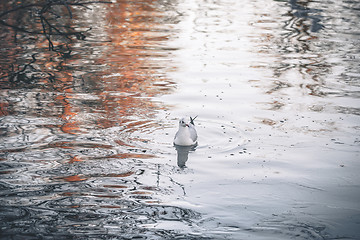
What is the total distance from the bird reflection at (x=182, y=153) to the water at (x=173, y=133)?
1.6 inches

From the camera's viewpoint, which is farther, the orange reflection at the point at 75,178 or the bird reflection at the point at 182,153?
the bird reflection at the point at 182,153

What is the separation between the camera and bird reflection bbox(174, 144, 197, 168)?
8624mm

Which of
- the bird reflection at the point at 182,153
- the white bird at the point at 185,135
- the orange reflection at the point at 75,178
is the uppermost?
the white bird at the point at 185,135

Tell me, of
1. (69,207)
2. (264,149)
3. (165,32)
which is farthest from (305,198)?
(165,32)

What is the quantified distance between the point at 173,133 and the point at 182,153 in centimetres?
100

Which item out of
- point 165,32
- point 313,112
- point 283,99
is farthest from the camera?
point 165,32

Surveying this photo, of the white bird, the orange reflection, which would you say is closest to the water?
the orange reflection

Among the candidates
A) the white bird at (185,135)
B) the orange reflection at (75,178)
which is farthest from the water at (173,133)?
the white bird at (185,135)

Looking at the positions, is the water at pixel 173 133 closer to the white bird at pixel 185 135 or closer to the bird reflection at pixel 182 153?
the bird reflection at pixel 182 153

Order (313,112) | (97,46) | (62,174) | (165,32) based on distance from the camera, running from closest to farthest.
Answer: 1. (62,174)
2. (313,112)
3. (97,46)
4. (165,32)

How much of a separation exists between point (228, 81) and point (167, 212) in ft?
22.6

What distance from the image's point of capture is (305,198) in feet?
24.5

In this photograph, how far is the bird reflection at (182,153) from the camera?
8.62 m

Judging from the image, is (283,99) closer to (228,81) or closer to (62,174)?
(228,81)
